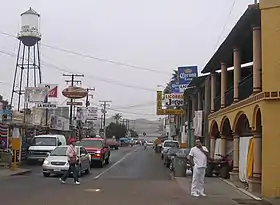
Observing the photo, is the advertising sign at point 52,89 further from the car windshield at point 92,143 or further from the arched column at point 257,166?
the arched column at point 257,166

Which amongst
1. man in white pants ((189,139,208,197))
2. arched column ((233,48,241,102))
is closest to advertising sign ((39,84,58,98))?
arched column ((233,48,241,102))

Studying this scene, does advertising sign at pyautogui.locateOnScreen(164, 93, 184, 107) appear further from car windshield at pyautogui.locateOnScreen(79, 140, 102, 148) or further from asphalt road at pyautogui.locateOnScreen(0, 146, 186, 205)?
asphalt road at pyautogui.locateOnScreen(0, 146, 186, 205)

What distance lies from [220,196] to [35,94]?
3447 cm

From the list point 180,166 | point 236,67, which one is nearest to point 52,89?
point 180,166

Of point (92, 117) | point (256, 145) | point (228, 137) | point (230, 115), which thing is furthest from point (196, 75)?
point (92, 117)

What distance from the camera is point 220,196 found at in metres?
17.2

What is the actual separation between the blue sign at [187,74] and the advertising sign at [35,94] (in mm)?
13850

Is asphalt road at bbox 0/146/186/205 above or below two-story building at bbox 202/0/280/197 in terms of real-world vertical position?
below

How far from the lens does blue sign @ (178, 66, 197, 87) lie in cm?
4159

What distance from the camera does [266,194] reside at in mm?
16812

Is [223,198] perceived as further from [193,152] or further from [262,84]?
[262,84]

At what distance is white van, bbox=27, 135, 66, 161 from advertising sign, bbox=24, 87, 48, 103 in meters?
12.9

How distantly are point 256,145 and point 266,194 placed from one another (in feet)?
6.81

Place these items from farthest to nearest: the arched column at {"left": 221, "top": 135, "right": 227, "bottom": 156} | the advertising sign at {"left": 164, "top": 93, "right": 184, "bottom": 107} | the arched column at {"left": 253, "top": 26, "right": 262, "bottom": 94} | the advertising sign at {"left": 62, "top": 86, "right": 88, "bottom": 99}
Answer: the advertising sign at {"left": 62, "top": 86, "right": 88, "bottom": 99}, the advertising sign at {"left": 164, "top": 93, "right": 184, "bottom": 107}, the arched column at {"left": 221, "top": 135, "right": 227, "bottom": 156}, the arched column at {"left": 253, "top": 26, "right": 262, "bottom": 94}
